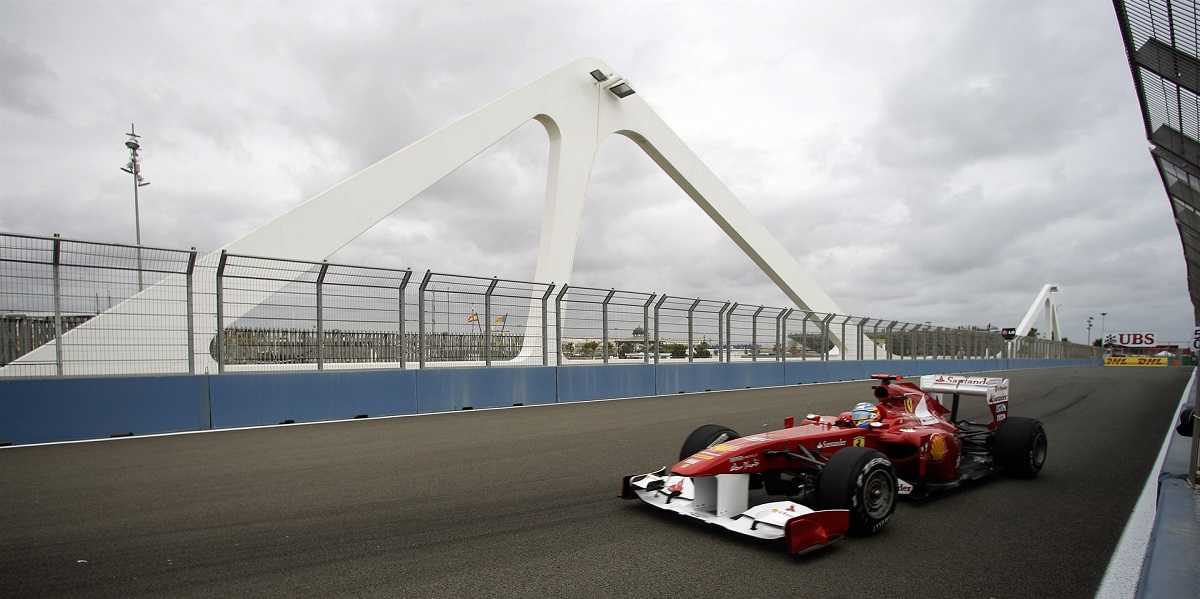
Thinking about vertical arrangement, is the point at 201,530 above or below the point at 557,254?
below

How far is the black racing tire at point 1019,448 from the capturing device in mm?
5828

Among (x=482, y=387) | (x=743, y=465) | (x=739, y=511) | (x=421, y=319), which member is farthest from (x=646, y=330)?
(x=739, y=511)

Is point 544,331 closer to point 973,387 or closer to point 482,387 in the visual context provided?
point 482,387

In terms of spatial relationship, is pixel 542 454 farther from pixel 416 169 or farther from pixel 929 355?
pixel 929 355

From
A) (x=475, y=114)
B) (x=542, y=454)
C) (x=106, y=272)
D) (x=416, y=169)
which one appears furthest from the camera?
(x=475, y=114)

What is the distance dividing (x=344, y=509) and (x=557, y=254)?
57.1 ft

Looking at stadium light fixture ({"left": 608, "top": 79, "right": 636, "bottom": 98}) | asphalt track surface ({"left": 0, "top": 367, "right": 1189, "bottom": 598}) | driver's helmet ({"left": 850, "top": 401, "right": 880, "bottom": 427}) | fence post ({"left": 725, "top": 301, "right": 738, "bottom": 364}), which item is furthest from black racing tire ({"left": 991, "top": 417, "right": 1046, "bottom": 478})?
stadium light fixture ({"left": 608, "top": 79, "right": 636, "bottom": 98})

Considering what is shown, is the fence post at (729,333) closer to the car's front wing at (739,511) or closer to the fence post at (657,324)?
the fence post at (657,324)

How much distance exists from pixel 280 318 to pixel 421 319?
2.39 m

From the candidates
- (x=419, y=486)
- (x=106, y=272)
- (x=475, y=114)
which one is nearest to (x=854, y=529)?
(x=419, y=486)

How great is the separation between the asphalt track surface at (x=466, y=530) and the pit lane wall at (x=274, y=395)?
616 millimetres

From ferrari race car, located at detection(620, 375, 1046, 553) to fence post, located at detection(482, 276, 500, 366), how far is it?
7.82 meters

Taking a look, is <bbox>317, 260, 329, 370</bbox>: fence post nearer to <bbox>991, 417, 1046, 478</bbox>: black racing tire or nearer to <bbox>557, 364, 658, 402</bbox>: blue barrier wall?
<bbox>557, 364, 658, 402</bbox>: blue barrier wall

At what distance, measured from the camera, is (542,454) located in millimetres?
7102
